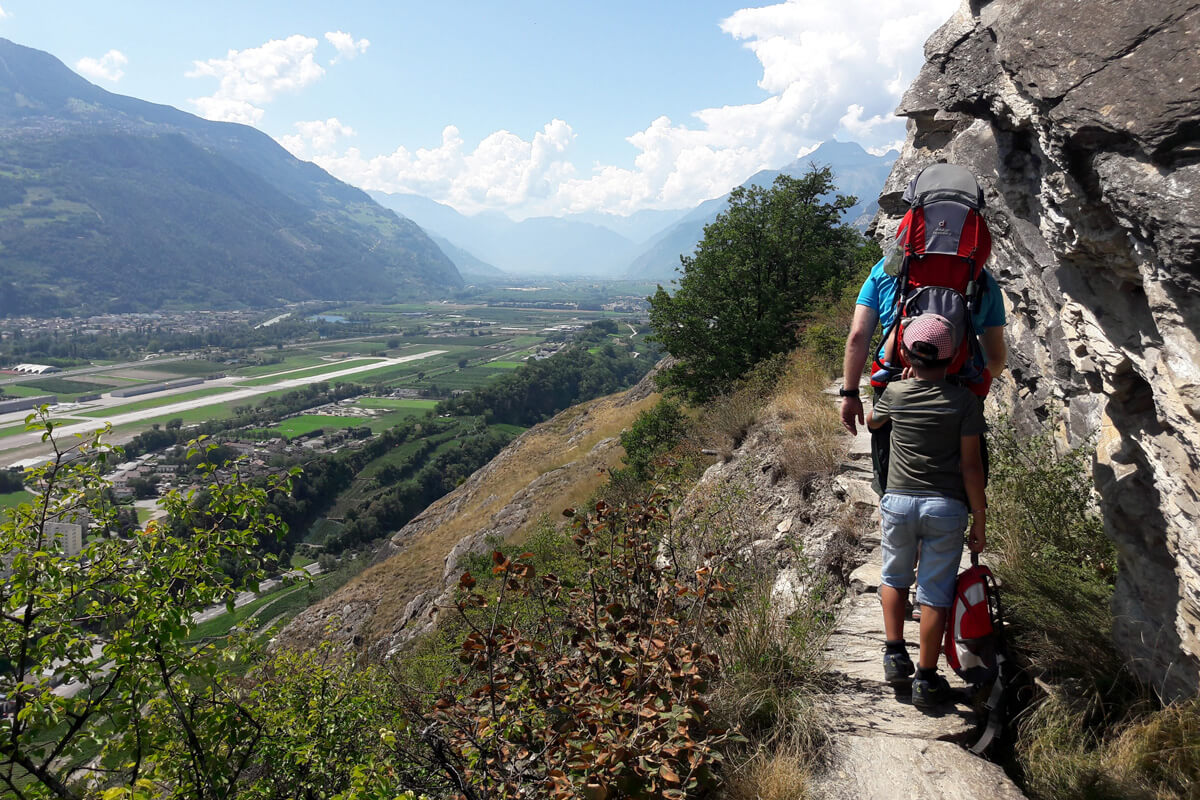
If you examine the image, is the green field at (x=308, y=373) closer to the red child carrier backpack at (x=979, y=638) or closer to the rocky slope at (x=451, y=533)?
the rocky slope at (x=451, y=533)

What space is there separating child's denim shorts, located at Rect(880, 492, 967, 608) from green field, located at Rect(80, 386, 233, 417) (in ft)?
285

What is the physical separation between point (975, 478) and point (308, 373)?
11059 cm

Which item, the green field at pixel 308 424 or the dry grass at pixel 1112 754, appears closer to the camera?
the dry grass at pixel 1112 754

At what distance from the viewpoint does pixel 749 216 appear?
20.6 m

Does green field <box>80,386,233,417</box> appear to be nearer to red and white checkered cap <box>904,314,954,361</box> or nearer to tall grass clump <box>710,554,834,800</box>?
tall grass clump <box>710,554,834,800</box>

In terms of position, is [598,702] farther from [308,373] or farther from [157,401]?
[308,373]

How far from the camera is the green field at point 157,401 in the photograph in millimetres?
68562

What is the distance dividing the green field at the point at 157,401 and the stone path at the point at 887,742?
86487 millimetres

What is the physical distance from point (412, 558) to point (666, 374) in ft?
42.5

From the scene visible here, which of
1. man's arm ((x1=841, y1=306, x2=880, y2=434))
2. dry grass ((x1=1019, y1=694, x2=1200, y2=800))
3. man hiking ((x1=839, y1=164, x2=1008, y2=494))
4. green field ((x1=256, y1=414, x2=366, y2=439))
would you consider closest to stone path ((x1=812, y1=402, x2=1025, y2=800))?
dry grass ((x1=1019, y1=694, x2=1200, y2=800))

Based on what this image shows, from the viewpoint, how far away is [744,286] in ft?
64.3

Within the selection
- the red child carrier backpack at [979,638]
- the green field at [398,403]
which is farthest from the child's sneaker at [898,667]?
the green field at [398,403]

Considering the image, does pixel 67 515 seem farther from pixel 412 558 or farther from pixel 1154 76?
pixel 412 558

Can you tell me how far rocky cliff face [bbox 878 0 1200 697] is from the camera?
7.40 feet
